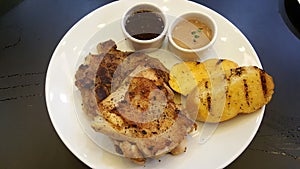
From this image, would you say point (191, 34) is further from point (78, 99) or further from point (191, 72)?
point (78, 99)

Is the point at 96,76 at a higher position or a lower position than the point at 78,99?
higher

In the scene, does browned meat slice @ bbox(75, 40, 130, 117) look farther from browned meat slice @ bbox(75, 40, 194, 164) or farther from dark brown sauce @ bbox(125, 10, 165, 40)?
dark brown sauce @ bbox(125, 10, 165, 40)

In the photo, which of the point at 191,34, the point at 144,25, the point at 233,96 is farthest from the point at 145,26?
the point at 233,96

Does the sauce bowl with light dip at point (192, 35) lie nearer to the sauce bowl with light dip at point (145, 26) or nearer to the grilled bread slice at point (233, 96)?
the sauce bowl with light dip at point (145, 26)

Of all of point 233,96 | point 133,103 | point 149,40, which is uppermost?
point 149,40

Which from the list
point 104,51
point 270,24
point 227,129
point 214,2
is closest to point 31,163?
point 104,51

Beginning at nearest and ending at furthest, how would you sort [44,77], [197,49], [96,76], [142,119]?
[142,119] → [96,76] → [197,49] → [44,77]

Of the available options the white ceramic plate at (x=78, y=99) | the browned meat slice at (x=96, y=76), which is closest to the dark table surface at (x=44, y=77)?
the white ceramic plate at (x=78, y=99)
